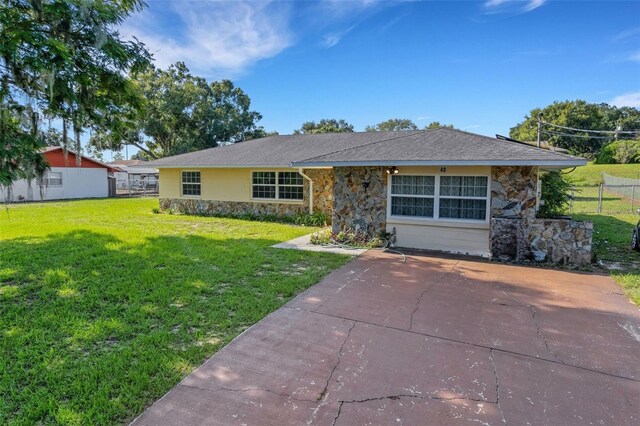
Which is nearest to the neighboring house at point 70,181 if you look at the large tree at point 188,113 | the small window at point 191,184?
the large tree at point 188,113

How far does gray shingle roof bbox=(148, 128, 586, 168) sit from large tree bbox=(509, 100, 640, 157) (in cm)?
4683

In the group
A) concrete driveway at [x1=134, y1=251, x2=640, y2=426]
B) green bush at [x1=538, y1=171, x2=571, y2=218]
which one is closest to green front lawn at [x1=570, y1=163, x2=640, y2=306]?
concrete driveway at [x1=134, y1=251, x2=640, y2=426]

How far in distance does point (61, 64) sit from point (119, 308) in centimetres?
468

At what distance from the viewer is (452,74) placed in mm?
16156

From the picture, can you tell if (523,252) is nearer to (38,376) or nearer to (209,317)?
(209,317)

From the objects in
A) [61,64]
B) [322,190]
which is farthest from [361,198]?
[61,64]

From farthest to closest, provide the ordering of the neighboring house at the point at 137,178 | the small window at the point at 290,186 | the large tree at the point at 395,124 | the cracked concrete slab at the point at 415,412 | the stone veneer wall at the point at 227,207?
the large tree at the point at 395,124, the neighboring house at the point at 137,178, the stone veneer wall at the point at 227,207, the small window at the point at 290,186, the cracked concrete slab at the point at 415,412

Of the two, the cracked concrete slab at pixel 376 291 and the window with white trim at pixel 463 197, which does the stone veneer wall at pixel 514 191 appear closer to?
the window with white trim at pixel 463 197

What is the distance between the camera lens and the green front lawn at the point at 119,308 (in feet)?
9.89

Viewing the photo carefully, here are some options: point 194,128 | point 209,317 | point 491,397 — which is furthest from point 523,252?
point 194,128

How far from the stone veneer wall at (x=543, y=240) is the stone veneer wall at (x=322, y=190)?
21.2 feet

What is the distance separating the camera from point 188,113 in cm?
3059

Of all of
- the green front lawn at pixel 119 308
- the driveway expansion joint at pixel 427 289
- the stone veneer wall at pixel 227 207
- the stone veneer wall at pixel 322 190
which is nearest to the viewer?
the green front lawn at pixel 119 308

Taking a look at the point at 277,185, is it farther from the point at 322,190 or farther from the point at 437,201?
the point at 437,201
